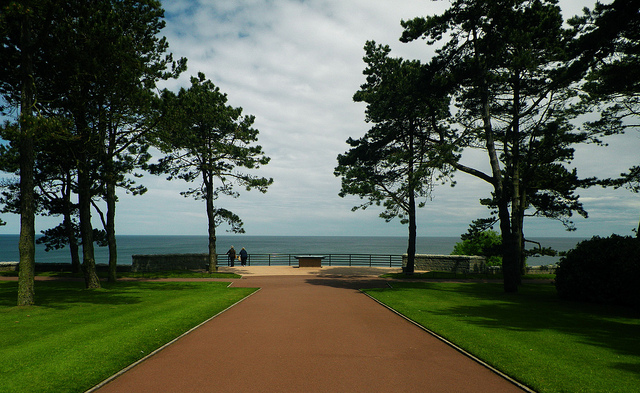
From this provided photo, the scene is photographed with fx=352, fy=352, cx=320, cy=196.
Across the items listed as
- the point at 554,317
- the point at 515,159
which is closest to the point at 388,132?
the point at 515,159

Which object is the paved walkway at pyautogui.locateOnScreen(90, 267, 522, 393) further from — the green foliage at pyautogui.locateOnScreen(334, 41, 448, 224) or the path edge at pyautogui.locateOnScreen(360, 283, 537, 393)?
the green foliage at pyautogui.locateOnScreen(334, 41, 448, 224)

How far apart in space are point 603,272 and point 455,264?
12647mm

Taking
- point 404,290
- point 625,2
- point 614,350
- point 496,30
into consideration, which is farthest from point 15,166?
point 625,2

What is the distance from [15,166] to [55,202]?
342 cm

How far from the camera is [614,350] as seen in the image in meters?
7.48

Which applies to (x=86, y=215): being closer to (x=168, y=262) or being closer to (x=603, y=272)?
(x=168, y=262)

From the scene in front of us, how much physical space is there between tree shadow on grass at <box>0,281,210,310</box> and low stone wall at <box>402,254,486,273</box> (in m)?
17.9

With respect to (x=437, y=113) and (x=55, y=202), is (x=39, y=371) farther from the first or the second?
(x=55, y=202)

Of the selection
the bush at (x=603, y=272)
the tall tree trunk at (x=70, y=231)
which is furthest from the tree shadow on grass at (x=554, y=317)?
the tall tree trunk at (x=70, y=231)

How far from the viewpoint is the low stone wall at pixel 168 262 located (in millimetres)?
25719

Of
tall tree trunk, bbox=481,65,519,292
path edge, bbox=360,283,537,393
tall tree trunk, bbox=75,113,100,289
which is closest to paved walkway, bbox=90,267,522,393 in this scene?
path edge, bbox=360,283,537,393

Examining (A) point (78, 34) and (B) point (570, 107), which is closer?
(A) point (78, 34)

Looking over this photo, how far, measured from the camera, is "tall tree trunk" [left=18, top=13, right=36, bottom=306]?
12.2 metres

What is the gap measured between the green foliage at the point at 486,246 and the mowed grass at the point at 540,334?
50.1 ft
